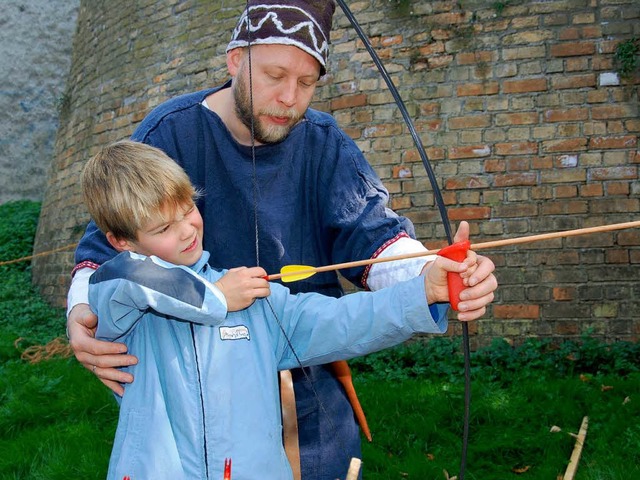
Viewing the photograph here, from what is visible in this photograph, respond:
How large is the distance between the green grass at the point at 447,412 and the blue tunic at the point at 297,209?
1.53 meters

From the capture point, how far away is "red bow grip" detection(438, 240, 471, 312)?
1721 millimetres

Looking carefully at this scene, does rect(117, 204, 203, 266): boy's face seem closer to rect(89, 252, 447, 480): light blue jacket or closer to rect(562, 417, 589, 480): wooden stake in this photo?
rect(89, 252, 447, 480): light blue jacket

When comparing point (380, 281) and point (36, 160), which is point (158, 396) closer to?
point (380, 281)

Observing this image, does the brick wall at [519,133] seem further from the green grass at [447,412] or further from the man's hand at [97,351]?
the man's hand at [97,351]

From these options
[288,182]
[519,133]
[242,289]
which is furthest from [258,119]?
[519,133]

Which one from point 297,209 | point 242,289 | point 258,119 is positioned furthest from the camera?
point 297,209

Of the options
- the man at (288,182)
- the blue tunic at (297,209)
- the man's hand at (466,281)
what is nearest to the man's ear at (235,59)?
the man at (288,182)

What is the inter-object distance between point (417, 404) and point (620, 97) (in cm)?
247

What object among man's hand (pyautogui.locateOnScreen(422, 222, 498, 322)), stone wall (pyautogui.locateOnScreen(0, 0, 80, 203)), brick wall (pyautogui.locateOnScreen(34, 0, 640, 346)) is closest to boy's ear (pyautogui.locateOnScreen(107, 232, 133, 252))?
man's hand (pyautogui.locateOnScreen(422, 222, 498, 322))

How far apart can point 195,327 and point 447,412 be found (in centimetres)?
263

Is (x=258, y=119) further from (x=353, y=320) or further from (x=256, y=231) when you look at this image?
(x=353, y=320)

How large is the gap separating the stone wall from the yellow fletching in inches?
410

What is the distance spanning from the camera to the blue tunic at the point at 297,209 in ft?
7.16

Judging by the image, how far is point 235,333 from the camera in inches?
74.9
